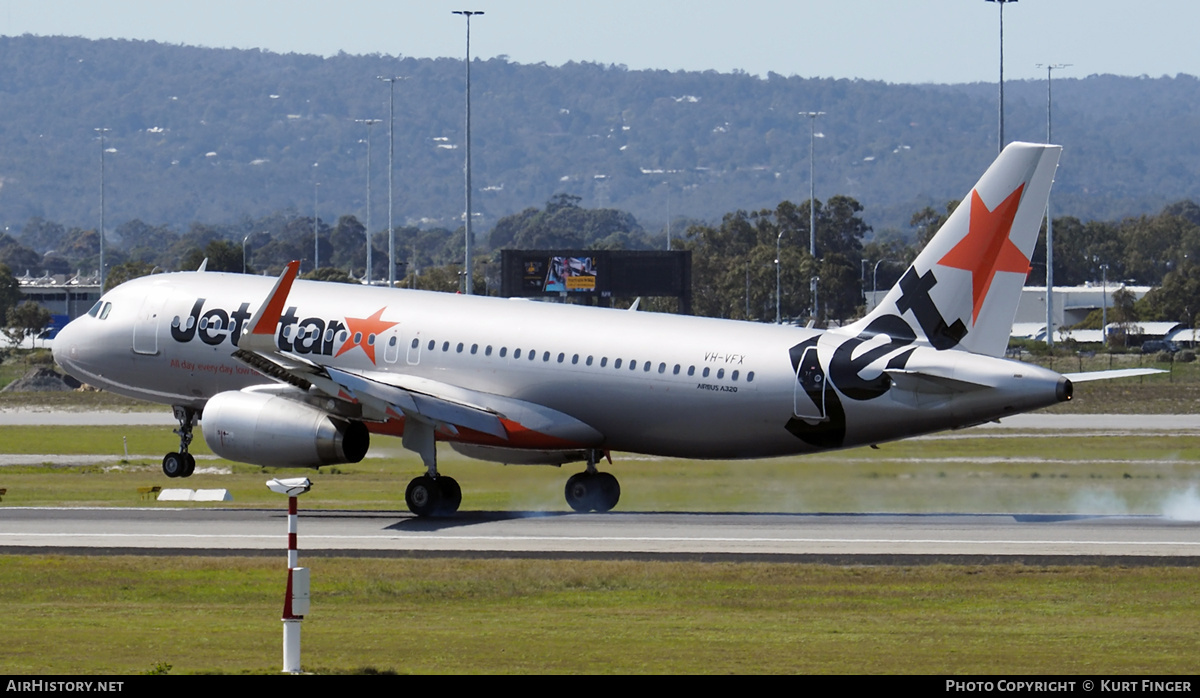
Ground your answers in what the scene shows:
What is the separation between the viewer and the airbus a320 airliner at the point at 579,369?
110 feet

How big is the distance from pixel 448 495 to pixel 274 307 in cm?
571

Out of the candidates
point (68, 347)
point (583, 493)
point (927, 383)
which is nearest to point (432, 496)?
point (583, 493)

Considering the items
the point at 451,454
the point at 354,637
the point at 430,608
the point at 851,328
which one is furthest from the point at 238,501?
the point at 354,637

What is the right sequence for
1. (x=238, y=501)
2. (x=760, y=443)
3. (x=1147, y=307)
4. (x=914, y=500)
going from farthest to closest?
(x=1147, y=307), (x=238, y=501), (x=914, y=500), (x=760, y=443)

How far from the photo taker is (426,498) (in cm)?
3578

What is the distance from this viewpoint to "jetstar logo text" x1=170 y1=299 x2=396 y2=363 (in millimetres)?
38469

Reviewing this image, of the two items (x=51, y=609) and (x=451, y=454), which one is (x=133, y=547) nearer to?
(x=51, y=609)

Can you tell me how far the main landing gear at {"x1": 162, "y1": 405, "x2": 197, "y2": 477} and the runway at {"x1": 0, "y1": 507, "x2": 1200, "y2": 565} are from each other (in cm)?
326

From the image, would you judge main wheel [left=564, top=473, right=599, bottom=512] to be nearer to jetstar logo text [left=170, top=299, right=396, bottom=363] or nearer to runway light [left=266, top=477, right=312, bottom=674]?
jetstar logo text [left=170, top=299, right=396, bottom=363]

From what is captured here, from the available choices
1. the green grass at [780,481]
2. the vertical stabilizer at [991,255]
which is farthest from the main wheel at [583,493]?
the vertical stabilizer at [991,255]

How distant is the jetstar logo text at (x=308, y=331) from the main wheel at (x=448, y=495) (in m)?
3.92

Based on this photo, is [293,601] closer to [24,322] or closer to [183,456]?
[183,456]

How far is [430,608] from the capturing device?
951 inches
